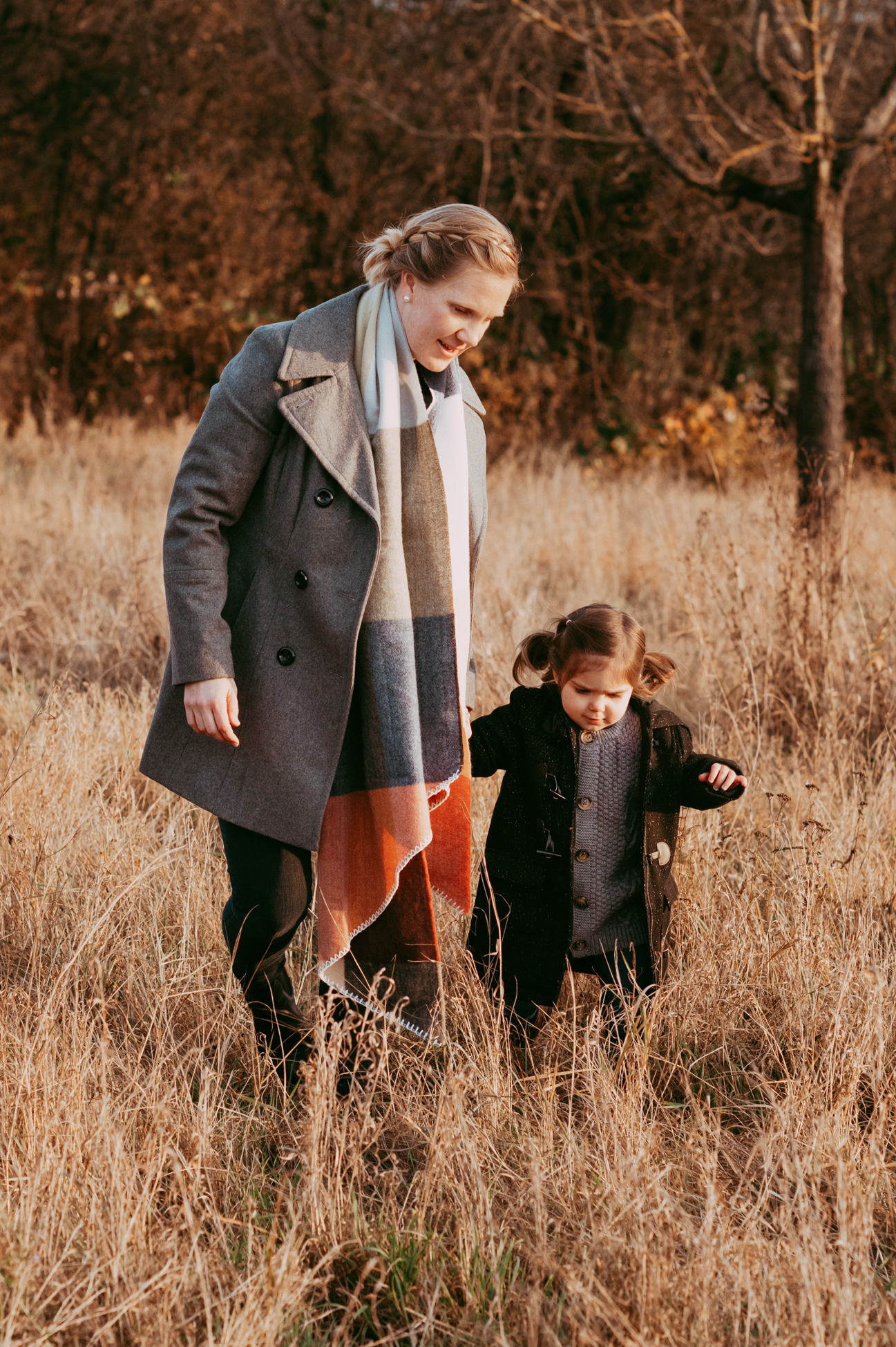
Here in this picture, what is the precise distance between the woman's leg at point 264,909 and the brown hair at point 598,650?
534 mm

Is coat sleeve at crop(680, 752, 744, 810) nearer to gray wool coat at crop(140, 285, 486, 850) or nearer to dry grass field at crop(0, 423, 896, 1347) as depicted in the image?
dry grass field at crop(0, 423, 896, 1347)

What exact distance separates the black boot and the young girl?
391 millimetres

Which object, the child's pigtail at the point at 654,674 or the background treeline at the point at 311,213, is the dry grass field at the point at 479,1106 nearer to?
the child's pigtail at the point at 654,674

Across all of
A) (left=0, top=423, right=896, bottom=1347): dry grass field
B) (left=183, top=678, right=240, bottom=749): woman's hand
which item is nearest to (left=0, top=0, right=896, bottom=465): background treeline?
(left=0, top=423, right=896, bottom=1347): dry grass field

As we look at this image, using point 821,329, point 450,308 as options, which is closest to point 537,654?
point 450,308

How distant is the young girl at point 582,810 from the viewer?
84.2 inches

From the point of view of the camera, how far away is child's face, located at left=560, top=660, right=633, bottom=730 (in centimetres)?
206

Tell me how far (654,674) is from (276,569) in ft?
2.48

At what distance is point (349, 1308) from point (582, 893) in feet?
2.75

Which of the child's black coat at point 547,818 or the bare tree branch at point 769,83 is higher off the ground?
the bare tree branch at point 769,83

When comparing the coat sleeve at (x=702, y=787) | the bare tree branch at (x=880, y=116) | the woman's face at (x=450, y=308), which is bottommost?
the coat sleeve at (x=702, y=787)

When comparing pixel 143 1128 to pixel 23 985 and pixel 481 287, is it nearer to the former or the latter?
pixel 23 985

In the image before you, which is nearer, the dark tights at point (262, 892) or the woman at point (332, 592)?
the woman at point (332, 592)

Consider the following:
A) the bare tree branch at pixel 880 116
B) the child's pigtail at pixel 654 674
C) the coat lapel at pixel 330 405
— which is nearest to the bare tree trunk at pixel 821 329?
the bare tree branch at pixel 880 116
